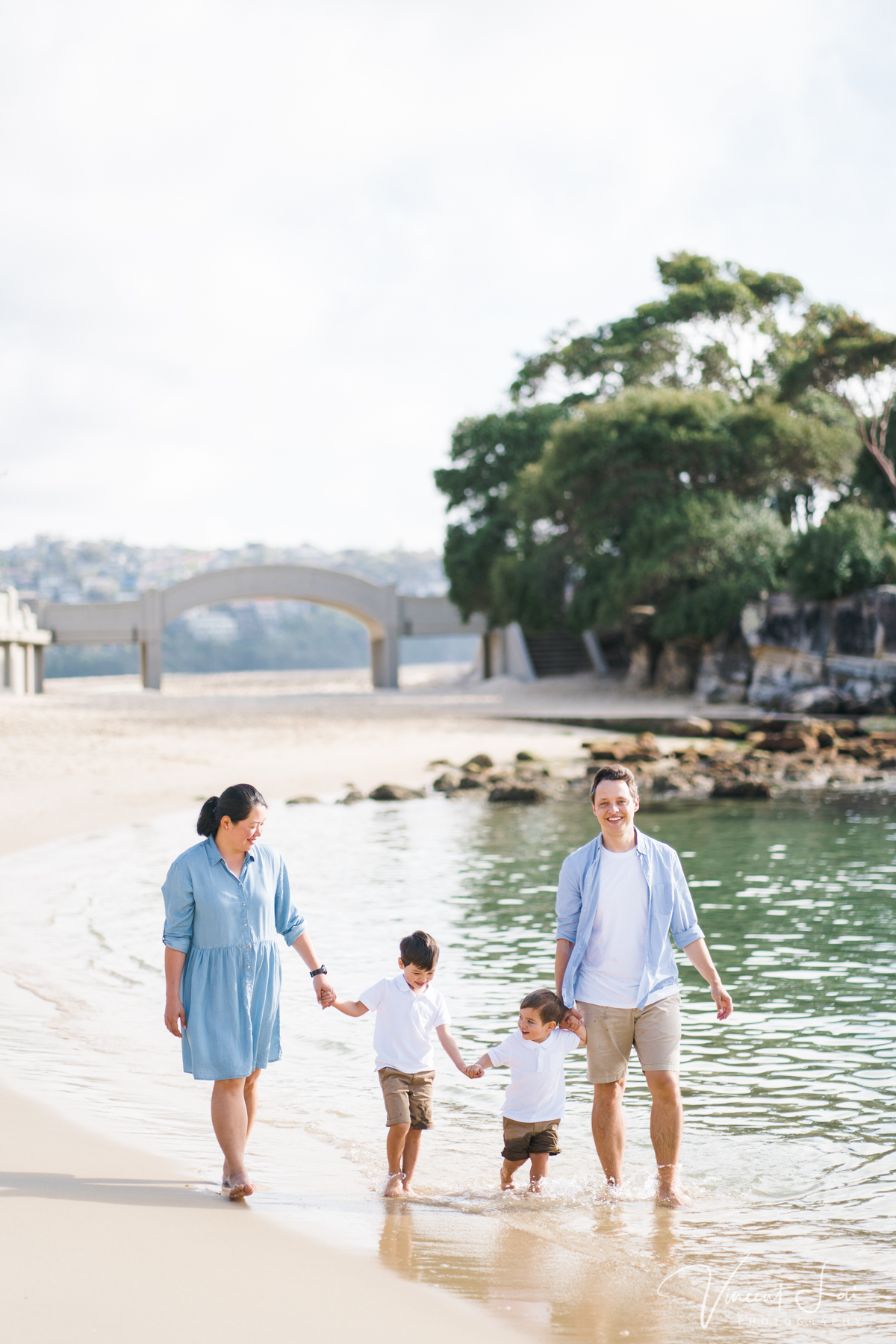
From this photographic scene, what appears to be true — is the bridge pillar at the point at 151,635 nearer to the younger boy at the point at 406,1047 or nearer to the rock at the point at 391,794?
the rock at the point at 391,794

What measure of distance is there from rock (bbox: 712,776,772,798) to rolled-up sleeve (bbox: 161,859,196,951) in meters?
16.1

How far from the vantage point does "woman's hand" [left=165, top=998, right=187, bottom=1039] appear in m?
4.47

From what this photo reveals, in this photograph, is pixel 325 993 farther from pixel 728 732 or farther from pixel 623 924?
pixel 728 732

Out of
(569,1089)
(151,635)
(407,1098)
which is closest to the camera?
(407,1098)

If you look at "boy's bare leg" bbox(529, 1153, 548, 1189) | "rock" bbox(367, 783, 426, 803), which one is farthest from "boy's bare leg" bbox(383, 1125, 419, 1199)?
"rock" bbox(367, 783, 426, 803)

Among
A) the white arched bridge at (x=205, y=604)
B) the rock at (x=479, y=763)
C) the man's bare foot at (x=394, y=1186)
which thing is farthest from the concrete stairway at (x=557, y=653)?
the man's bare foot at (x=394, y=1186)

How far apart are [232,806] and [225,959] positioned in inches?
22.2

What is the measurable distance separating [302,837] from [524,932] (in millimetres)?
6028

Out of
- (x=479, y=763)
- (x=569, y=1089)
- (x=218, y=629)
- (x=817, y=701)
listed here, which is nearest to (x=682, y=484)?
(x=817, y=701)

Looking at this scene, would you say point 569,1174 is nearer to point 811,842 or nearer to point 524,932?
point 524,932

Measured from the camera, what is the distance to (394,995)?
4.97 metres

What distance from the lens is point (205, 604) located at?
55.8 meters

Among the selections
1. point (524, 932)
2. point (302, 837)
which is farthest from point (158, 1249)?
point (302, 837)

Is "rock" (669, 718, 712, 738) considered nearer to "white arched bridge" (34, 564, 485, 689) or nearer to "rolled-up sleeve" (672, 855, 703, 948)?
"white arched bridge" (34, 564, 485, 689)
